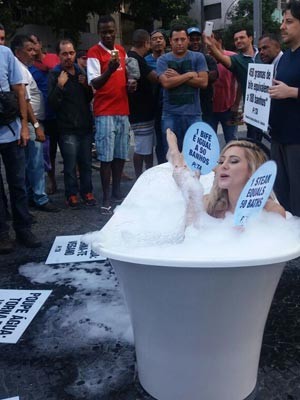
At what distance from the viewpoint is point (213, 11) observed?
40500 millimetres

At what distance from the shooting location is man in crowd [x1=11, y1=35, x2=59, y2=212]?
421 centimetres

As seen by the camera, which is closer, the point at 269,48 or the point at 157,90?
the point at 269,48

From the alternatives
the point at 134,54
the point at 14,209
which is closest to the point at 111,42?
the point at 134,54

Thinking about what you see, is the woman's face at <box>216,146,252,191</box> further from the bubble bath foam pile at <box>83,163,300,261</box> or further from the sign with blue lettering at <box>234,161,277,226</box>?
the sign with blue lettering at <box>234,161,277,226</box>

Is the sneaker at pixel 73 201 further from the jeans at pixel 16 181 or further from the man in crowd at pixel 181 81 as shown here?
the man in crowd at pixel 181 81

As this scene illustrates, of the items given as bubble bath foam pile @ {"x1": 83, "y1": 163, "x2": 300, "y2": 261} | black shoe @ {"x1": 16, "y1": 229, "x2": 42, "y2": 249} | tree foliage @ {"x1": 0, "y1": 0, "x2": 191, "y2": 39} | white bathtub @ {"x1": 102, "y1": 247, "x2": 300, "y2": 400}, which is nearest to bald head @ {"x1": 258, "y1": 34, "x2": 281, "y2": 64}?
bubble bath foam pile @ {"x1": 83, "y1": 163, "x2": 300, "y2": 261}

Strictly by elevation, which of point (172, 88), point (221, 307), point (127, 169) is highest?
point (172, 88)

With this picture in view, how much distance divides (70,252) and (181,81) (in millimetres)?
1871

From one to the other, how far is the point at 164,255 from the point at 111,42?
3317 mm

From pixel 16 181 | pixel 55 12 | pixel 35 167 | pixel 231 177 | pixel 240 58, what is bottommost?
pixel 35 167

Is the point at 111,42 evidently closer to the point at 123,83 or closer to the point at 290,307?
the point at 123,83

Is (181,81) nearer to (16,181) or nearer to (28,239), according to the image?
(16,181)

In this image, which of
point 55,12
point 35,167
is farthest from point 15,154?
point 55,12

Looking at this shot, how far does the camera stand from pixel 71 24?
15961 mm
